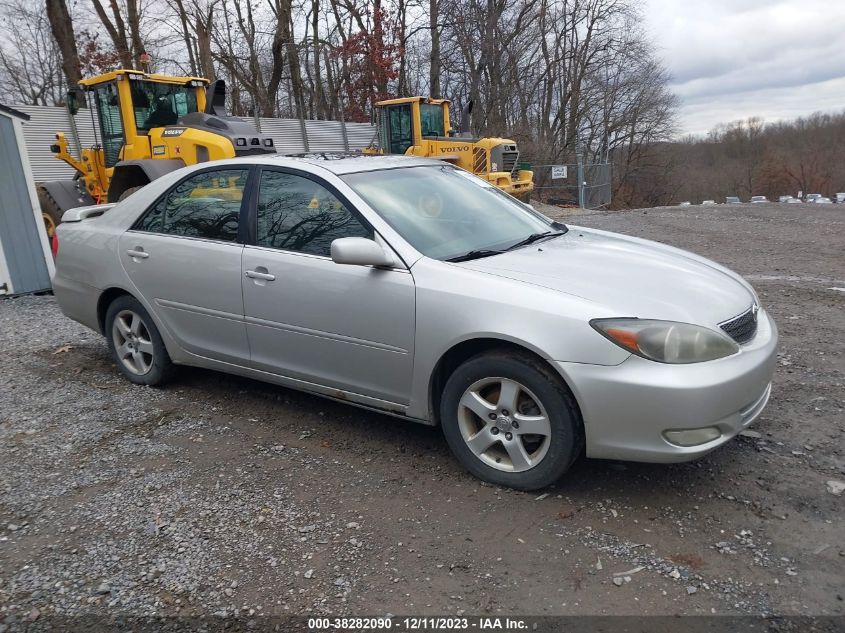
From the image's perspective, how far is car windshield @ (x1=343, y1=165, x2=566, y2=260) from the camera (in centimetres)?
353

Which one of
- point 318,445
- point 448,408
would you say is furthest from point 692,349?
point 318,445

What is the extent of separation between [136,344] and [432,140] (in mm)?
13448

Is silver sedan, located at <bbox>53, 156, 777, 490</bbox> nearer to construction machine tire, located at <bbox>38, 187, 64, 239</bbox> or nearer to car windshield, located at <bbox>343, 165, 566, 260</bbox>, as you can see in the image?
car windshield, located at <bbox>343, 165, 566, 260</bbox>

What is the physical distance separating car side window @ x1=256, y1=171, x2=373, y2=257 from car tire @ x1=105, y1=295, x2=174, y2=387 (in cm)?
129

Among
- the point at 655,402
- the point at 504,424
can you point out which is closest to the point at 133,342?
the point at 504,424

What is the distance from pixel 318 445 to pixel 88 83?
399 inches

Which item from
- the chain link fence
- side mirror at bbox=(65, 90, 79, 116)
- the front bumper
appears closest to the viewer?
the front bumper

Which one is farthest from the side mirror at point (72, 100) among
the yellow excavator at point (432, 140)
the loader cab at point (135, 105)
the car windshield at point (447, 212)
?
the car windshield at point (447, 212)

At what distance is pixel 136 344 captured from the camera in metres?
4.71

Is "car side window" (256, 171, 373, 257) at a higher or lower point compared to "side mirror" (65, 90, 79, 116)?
lower

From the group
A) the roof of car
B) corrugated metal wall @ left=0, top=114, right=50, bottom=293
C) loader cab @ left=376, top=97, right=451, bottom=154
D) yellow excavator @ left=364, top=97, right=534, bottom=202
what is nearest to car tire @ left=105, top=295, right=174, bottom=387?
the roof of car

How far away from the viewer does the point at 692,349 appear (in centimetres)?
282

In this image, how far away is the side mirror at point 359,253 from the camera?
3279 mm

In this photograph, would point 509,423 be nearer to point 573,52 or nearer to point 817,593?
point 817,593
